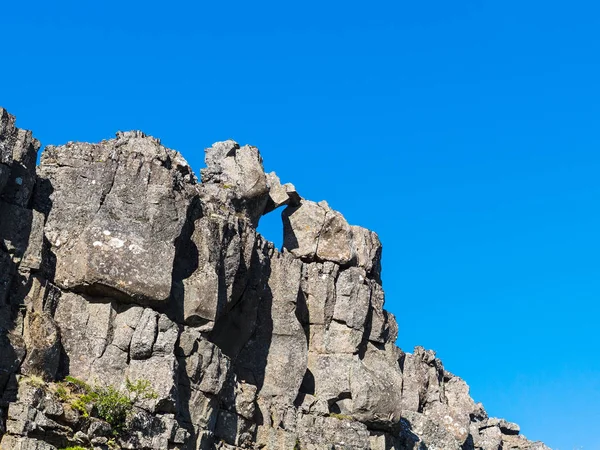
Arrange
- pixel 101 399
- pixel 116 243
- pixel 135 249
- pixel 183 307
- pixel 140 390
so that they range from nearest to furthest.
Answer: pixel 101 399 → pixel 140 390 → pixel 116 243 → pixel 135 249 → pixel 183 307

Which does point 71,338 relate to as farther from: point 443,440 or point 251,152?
point 443,440

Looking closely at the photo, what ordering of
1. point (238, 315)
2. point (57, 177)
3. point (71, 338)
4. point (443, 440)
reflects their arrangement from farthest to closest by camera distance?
point (443, 440) < point (238, 315) < point (57, 177) < point (71, 338)

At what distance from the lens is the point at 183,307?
74.7 meters

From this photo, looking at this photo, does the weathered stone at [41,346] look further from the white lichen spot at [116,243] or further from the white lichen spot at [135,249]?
the white lichen spot at [135,249]

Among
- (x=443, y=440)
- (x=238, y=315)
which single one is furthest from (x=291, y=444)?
(x=443, y=440)

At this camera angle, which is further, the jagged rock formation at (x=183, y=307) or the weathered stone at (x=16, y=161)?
the weathered stone at (x=16, y=161)

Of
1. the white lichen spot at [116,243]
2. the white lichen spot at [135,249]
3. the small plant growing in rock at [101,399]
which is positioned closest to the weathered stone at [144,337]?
the small plant growing in rock at [101,399]

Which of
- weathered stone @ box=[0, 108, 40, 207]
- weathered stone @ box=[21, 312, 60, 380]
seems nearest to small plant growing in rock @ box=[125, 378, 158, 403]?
weathered stone @ box=[21, 312, 60, 380]

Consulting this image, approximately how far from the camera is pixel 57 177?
74438mm

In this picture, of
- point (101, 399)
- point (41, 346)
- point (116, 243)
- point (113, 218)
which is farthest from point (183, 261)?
point (41, 346)

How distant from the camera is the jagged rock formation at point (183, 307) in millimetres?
65938

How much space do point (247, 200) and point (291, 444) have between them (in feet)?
59.4

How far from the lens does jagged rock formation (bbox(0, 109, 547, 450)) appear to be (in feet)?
216

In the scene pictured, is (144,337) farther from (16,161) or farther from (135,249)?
(16,161)
